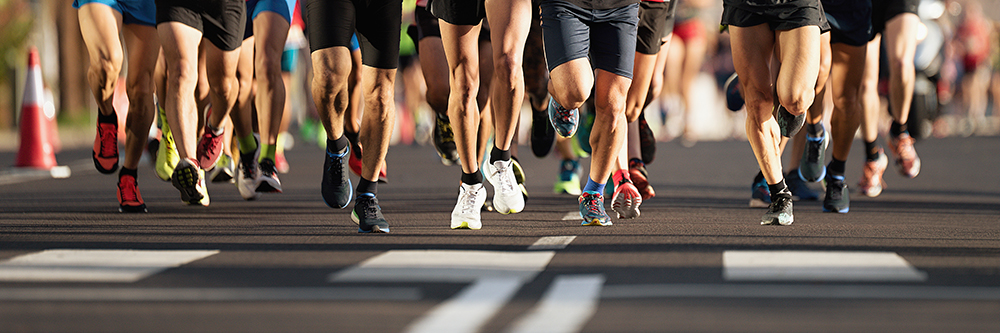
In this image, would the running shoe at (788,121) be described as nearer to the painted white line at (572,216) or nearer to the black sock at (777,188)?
the black sock at (777,188)

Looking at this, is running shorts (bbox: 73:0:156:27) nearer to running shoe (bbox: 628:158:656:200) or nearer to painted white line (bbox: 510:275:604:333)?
running shoe (bbox: 628:158:656:200)

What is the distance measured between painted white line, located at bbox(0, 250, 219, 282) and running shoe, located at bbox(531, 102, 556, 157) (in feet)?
11.3

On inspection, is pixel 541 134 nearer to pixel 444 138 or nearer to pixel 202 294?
pixel 444 138

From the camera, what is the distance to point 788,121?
246 inches

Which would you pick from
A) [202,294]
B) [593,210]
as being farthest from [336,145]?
[202,294]

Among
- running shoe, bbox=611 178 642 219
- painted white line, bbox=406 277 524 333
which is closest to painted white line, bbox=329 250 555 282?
painted white line, bbox=406 277 524 333

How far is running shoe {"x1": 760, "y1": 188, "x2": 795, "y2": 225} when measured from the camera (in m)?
6.01

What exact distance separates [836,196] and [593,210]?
5.57ft

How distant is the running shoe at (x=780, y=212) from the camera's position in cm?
601

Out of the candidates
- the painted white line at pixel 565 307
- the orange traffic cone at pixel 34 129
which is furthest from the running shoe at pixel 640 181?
the orange traffic cone at pixel 34 129

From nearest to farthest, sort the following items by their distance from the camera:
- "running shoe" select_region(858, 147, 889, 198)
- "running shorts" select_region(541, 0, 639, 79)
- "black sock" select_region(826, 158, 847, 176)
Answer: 1. "running shorts" select_region(541, 0, 639, 79)
2. "black sock" select_region(826, 158, 847, 176)
3. "running shoe" select_region(858, 147, 889, 198)

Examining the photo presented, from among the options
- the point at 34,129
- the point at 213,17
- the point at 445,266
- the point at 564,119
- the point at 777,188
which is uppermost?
the point at 213,17

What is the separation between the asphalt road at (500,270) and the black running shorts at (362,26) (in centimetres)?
81

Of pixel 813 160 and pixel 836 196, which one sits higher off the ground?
pixel 813 160
